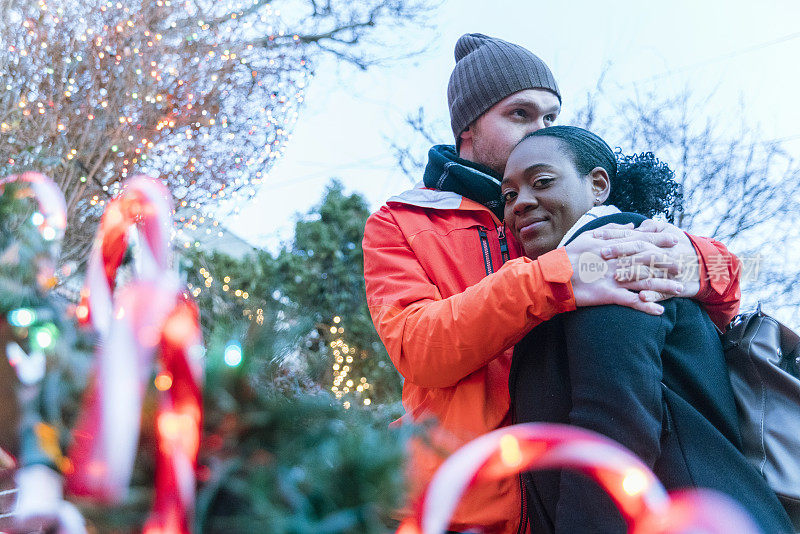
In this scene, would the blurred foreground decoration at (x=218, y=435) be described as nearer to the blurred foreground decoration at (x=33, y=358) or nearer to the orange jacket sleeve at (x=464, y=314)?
the blurred foreground decoration at (x=33, y=358)

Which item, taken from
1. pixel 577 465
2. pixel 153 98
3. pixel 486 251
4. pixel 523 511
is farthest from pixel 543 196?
pixel 153 98

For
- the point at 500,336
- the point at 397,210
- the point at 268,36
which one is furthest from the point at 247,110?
the point at 500,336

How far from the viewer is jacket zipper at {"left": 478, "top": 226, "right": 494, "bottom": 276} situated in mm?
1601

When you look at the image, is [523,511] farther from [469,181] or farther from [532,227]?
[469,181]

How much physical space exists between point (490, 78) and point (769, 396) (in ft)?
3.60

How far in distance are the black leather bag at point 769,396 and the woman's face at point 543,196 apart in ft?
1.43

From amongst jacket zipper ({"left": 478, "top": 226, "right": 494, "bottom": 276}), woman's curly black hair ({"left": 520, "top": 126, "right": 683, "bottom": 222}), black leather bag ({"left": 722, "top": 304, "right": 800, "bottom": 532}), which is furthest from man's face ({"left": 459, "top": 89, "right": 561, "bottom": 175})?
black leather bag ({"left": 722, "top": 304, "right": 800, "bottom": 532})

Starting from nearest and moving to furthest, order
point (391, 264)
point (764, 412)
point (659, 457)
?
point (659, 457), point (764, 412), point (391, 264)

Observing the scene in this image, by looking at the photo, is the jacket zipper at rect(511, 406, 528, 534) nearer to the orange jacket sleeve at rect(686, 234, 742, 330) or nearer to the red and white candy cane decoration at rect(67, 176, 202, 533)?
the orange jacket sleeve at rect(686, 234, 742, 330)

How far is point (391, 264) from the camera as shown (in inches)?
61.6

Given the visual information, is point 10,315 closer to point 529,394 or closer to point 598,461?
point 598,461

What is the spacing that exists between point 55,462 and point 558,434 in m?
0.46

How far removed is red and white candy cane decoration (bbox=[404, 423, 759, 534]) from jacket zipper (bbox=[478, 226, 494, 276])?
950mm

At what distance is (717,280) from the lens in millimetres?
1408
